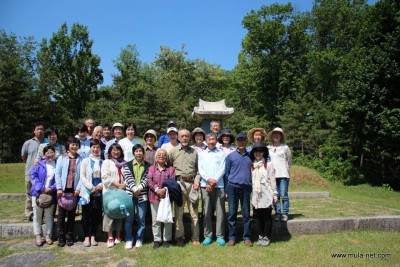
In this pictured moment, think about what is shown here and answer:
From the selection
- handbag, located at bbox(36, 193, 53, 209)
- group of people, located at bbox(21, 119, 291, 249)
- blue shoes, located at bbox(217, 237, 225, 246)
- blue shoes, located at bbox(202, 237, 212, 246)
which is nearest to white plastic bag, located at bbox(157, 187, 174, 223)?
group of people, located at bbox(21, 119, 291, 249)

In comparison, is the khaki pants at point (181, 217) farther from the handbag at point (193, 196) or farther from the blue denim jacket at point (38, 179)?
the blue denim jacket at point (38, 179)

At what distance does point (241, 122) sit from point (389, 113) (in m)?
15.2

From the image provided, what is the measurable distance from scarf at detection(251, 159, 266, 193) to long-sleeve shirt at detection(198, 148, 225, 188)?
575mm

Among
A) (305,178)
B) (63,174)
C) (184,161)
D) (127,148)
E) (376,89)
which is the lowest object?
(305,178)

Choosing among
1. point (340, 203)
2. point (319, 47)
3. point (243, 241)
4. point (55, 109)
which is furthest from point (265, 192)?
point (319, 47)

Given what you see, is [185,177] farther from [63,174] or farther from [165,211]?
[63,174]

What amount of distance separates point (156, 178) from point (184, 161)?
60cm

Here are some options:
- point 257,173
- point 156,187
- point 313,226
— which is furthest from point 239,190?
point 313,226

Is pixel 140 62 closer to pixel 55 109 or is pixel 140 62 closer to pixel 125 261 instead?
pixel 55 109

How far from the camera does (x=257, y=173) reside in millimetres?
5355

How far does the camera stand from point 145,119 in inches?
1011

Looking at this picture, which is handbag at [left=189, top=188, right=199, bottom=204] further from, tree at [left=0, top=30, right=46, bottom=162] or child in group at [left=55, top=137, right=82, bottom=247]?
tree at [left=0, top=30, right=46, bottom=162]

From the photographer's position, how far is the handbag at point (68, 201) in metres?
5.20

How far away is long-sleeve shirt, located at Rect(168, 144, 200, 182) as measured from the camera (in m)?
5.36
